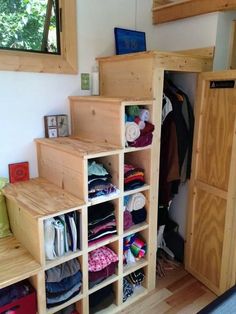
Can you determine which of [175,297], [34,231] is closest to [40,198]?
[34,231]

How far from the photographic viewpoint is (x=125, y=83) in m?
2.00

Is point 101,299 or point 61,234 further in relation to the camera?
point 101,299

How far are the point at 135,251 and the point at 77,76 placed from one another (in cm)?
141

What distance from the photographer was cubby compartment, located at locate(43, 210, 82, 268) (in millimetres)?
1521

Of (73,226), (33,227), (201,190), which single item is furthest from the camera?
(201,190)

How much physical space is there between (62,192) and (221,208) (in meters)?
1.15

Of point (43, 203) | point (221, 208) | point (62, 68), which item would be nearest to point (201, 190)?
point (221, 208)

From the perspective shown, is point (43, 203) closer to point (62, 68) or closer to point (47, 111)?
point (47, 111)

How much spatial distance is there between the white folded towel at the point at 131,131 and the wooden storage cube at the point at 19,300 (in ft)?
3.43

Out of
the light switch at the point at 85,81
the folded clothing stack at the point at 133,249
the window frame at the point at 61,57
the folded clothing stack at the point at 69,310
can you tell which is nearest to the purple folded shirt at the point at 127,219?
the folded clothing stack at the point at 133,249

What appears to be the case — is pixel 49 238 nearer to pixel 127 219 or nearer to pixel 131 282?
pixel 127 219

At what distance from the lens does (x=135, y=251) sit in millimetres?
2072

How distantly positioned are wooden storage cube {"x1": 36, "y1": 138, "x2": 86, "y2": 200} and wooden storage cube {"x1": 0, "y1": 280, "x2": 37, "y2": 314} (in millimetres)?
592

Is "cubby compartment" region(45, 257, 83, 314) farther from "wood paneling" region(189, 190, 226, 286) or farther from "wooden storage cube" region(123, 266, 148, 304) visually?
"wood paneling" region(189, 190, 226, 286)
